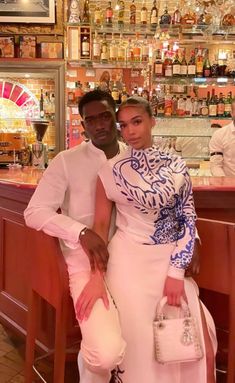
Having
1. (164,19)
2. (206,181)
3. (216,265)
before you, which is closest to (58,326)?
(216,265)

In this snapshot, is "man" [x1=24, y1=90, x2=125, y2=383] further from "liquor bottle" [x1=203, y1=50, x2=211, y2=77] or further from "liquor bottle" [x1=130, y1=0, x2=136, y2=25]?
"liquor bottle" [x1=130, y1=0, x2=136, y2=25]

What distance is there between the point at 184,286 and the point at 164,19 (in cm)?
386

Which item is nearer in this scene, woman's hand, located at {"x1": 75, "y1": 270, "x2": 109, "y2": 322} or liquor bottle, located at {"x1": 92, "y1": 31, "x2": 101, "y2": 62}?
woman's hand, located at {"x1": 75, "y1": 270, "x2": 109, "y2": 322}

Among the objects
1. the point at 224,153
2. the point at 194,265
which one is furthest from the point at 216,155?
the point at 194,265

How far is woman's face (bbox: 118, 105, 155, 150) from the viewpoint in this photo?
1.97m

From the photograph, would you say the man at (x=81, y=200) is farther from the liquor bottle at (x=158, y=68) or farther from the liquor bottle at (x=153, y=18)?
the liquor bottle at (x=153, y=18)

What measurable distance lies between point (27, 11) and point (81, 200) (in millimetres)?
3843

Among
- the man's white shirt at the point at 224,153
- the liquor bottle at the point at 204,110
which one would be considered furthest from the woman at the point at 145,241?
the liquor bottle at the point at 204,110

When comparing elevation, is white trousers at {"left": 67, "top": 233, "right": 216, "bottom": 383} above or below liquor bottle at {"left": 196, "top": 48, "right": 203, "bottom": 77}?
below

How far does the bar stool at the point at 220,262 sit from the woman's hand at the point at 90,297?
1.55ft

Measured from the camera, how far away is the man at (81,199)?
194 centimetres

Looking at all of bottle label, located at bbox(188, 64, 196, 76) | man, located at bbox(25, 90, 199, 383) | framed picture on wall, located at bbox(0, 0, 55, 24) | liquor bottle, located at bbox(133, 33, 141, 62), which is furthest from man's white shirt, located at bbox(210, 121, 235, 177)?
framed picture on wall, located at bbox(0, 0, 55, 24)

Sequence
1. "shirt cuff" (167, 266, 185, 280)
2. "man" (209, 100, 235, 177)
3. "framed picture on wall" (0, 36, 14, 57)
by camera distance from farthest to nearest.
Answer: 1. "framed picture on wall" (0, 36, 14, 57)
2. "man" (209, 100, 235, 177)
3. "shirt cuff" (167, 266, 185, 280)

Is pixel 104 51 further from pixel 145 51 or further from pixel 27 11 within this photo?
pixel 27 11
